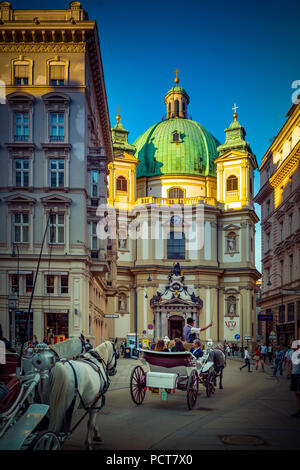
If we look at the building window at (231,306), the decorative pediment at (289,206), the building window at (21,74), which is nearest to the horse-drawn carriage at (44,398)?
the building window at (21,74)

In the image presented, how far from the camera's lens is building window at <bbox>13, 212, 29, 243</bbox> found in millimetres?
35000

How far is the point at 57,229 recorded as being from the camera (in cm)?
3525

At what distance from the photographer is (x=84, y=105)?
3591 centimetres

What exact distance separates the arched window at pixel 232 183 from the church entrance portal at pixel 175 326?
59.5 feet

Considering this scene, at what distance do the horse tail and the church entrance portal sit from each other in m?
56.8

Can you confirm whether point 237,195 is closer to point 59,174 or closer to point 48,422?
point 59,174

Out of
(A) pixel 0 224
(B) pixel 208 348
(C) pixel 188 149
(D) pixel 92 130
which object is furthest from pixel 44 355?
(C) pixel 188 149

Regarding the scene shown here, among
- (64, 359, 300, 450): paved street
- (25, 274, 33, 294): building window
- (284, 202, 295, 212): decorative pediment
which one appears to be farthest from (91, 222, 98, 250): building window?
(64, 359, 300, 450): paved street

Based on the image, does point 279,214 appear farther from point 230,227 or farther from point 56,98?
point 56,98

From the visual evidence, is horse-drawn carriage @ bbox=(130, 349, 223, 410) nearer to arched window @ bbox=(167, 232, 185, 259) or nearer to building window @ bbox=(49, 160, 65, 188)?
building window @ bbox=(49, 160, 65, 188)

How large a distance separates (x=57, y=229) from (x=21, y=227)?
2.28 meters

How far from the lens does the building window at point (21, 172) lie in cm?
3559

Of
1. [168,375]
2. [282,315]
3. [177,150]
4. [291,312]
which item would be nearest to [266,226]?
[282,315]

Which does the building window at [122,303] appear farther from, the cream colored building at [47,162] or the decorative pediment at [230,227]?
the cream colored building at [47,162]
